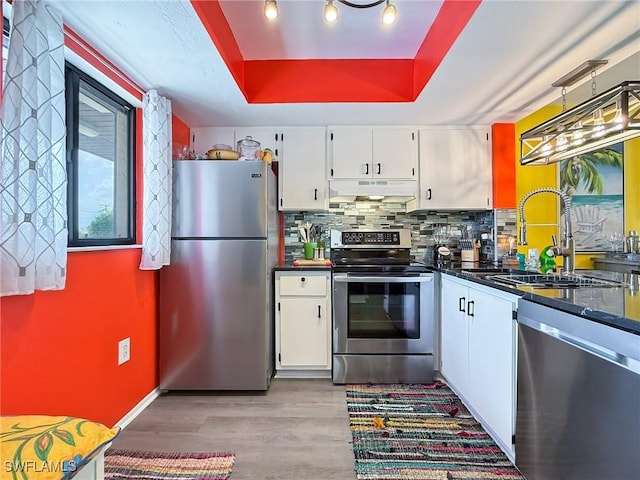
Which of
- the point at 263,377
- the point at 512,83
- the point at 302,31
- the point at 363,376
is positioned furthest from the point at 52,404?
the point at 512,83

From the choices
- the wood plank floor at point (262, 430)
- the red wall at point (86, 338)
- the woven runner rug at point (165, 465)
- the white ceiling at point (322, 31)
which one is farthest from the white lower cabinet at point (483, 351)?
the red wall at point (86, 338)

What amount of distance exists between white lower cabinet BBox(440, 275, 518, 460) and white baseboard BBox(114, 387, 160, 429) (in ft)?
6.90

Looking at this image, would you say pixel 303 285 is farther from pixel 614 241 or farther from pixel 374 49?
pixel 614 241

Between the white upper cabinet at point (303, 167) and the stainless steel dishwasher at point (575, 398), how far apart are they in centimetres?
187

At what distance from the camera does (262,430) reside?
201 cm

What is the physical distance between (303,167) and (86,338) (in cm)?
197

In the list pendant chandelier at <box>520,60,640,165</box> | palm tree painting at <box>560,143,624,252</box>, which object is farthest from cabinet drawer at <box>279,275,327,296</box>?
palm tree painting at <box>560,143,624,252</box>

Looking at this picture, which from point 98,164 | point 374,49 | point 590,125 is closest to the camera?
point 590,125

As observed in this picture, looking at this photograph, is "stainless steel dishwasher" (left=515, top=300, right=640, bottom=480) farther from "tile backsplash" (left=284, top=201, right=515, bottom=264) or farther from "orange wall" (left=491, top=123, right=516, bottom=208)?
"tile backsplash" (left=284, top=201, right=515, bottom=264)

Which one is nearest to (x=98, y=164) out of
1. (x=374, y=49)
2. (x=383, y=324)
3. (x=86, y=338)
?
(x=86, y=338)

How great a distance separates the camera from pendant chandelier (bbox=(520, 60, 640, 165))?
1364mm

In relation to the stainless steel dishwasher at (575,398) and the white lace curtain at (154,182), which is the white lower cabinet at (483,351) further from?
the white lace curtain at (154,182)

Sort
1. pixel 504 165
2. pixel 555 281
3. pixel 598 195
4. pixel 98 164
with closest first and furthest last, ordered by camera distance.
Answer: pixel 555 281
pixel 98 164
pixel 504 165
pixel 598 195

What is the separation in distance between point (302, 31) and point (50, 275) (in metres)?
1.92
